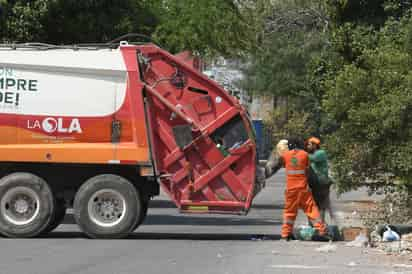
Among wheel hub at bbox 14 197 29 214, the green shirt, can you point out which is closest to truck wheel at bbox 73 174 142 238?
wheel hub at bbox 14 197 29 214

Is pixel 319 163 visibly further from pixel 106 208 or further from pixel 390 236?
pixel 106 208

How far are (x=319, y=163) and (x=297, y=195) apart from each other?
104cm

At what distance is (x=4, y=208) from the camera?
55.5 ft

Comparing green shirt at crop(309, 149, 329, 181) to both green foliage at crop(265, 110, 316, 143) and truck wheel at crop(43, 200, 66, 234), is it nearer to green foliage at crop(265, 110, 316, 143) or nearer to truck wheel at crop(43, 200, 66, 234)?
truck wheel at crop(43, 200, 66, 234)

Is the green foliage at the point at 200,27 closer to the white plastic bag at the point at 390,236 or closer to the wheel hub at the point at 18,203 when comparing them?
the wheel hub at the point at 18,203

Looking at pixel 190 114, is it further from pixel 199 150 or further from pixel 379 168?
pixel 379 168

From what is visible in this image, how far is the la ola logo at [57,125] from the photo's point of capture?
16672 mm

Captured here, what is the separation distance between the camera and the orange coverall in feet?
54.1

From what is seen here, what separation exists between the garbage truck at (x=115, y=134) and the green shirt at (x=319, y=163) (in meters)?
1.06

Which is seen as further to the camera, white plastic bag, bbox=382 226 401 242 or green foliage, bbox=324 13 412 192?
green foliage, bbox=324 13 412 192

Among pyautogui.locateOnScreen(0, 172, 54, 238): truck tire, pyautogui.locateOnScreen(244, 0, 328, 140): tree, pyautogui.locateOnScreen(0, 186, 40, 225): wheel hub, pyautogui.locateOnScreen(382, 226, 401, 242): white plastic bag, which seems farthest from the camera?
pyautogui.locateOnScreen(244, 0, 328, 140): tree

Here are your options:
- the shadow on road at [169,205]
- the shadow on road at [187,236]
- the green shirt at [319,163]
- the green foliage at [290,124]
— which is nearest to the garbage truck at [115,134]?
the shadow on road at [187,236]

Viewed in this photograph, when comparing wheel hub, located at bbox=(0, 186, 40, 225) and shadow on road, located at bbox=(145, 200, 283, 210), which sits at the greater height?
wheel hub, located at bbox=(0, 186, 40, 225)

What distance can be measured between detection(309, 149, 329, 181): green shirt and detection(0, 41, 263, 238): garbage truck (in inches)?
41.7
